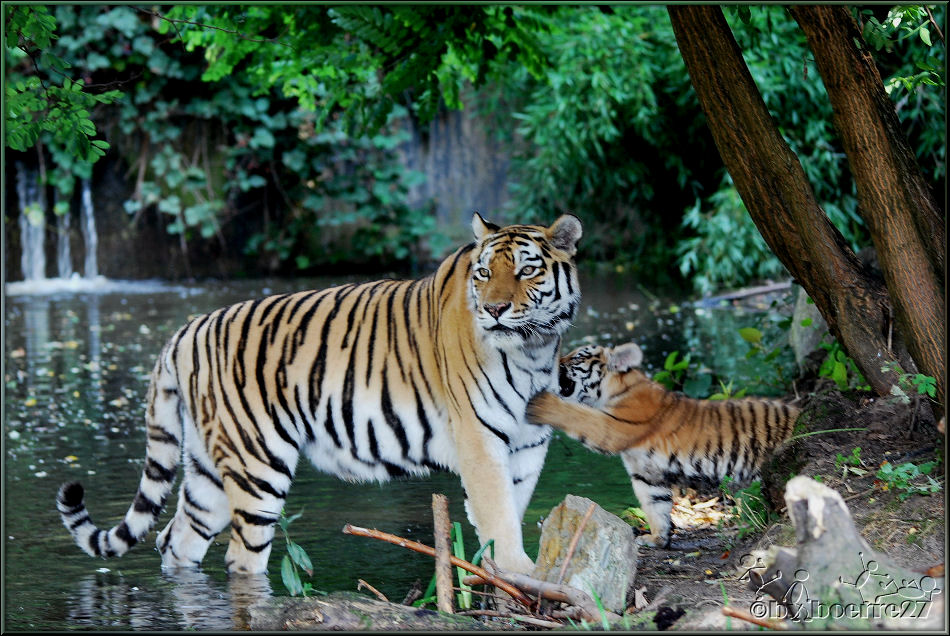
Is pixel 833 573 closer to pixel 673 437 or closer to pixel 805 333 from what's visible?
pixel 673 437

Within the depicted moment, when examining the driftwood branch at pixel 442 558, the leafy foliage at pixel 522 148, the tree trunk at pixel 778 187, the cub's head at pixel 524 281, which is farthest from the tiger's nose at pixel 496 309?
the leafy foliage at pixel 522 148

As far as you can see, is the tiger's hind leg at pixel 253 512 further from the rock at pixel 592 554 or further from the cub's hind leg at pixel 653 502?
the cub's hind leg at pixel 653 502

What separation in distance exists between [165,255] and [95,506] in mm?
12559

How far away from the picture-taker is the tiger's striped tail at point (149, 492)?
4984 millimetres

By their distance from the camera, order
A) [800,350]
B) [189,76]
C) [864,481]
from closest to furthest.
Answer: [864,481] → [800,350] → [189,76]

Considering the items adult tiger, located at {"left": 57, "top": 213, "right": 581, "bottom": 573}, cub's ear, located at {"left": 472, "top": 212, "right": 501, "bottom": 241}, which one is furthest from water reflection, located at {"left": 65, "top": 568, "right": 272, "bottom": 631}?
cub's ear, located at {"left": 472, "top": 212, "right": 501, "bottom": 241}

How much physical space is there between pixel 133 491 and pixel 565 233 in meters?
3.33

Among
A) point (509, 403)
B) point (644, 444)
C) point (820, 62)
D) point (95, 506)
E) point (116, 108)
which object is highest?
point (116, 108)

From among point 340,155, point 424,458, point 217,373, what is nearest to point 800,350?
point 424,458

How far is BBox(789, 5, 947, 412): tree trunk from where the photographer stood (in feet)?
14.1

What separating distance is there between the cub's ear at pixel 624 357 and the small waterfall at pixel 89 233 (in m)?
14.1

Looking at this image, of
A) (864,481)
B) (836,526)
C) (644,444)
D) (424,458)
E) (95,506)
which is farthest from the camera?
(95,506)

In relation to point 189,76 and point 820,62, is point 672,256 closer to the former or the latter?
point 189,76

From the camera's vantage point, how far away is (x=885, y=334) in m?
4.90
